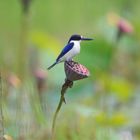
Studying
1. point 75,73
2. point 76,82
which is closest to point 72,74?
point 75,73

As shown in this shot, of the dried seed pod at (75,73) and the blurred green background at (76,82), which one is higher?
the dried seed pod at (75,73)

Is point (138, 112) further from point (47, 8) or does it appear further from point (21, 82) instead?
point (47, 8)

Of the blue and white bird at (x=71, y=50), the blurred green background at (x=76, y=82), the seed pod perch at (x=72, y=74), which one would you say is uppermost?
the blue and white bird at (x=71, y=50)

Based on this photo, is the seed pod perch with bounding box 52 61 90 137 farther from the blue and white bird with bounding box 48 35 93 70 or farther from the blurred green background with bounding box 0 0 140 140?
the blurred green background with bounding box 0 0 140 140

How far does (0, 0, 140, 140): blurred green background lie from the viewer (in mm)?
3385

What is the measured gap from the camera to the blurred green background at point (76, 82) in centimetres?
338

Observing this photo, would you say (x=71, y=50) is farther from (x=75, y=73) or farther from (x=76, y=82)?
(x=76, y=82)

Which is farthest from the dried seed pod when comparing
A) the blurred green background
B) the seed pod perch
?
the blurred green background

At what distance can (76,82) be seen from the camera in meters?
4.89

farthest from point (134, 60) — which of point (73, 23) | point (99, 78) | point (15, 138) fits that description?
point (15, 138)

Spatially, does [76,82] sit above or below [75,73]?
below

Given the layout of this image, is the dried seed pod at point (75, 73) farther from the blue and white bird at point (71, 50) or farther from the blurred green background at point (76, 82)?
the blurred green background at point (76, 82)

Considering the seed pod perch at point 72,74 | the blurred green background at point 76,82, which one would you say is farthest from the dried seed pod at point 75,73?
the blurred green background at point 76,82

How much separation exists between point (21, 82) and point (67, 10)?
3.52 metres
